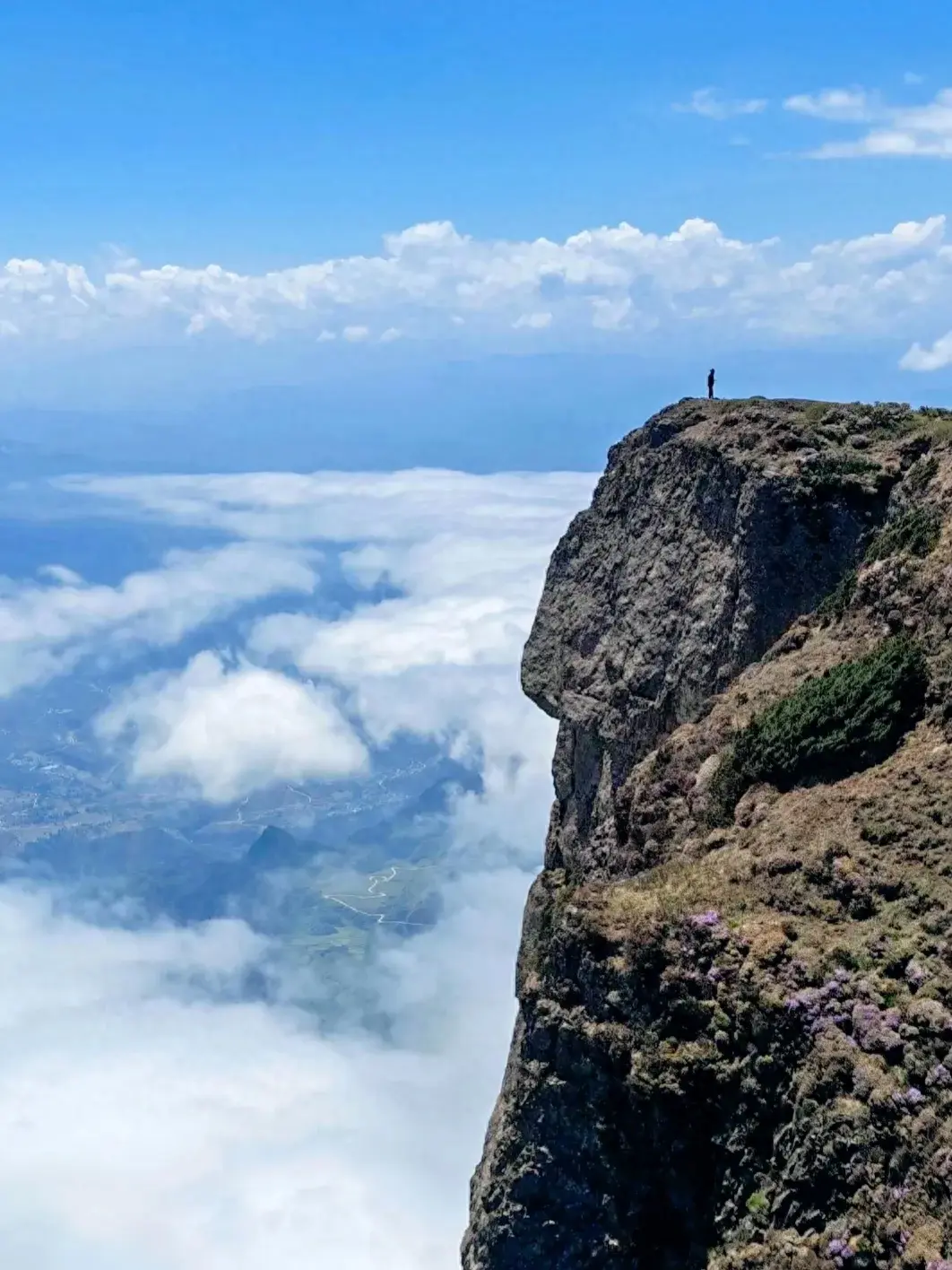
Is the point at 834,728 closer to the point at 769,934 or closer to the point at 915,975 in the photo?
the point at 769,934

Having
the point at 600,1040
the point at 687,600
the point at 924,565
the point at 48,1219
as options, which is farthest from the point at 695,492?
the point at 48,1219

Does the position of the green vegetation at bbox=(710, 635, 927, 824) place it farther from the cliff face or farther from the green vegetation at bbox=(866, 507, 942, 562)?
the green vegetation at bbox=(866, 507, 942, 562)

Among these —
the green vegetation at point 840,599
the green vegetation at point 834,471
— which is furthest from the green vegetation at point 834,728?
the green vegetation at point 834,471

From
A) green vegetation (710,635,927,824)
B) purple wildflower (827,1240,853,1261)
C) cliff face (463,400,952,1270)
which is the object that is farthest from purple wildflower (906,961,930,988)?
green vegetation (710,635,927,824)

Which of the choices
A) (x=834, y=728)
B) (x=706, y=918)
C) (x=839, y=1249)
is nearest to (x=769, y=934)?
(x=706, y=918)

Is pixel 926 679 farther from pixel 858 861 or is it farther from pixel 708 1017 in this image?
pixel 708 1017

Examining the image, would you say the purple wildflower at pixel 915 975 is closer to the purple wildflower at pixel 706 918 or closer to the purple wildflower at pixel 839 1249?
the purple wildflower at pixel 706 918

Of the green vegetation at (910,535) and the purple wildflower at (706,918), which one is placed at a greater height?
the green vegetation at (910,535)
